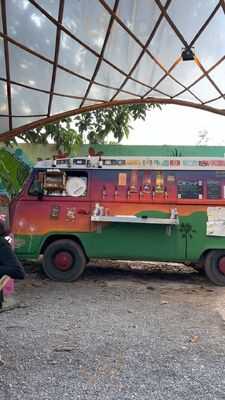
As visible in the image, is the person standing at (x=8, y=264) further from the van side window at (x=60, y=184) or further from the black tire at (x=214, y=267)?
the black tire at (x=214, y=267)

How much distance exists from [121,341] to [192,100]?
3369 mm

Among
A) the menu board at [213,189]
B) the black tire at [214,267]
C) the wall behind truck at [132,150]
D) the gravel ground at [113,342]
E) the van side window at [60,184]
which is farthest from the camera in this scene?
the wall behind truck at [132,150]

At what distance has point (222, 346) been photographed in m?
4.14

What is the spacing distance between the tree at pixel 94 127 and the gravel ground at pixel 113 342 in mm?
3578

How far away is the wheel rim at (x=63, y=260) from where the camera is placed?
291 inches

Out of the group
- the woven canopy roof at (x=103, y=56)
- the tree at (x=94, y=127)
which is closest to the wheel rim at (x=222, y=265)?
the woven canopy roof at (x=103, y=56)

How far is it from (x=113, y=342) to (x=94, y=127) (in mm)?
6459

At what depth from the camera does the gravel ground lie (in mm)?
3113

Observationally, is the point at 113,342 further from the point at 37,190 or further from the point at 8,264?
the point at 37,190

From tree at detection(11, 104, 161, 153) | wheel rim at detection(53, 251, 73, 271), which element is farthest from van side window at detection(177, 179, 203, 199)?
tree at detection(11, 104, 161, 153)

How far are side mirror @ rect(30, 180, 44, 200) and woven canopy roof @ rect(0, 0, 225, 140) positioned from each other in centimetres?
183

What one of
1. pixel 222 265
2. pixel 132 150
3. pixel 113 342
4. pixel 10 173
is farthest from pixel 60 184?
pixel 113 342

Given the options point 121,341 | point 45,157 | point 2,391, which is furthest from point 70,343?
point 45,157

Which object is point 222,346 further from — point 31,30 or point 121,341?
point 31,30
